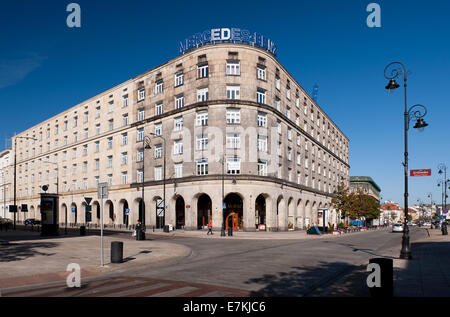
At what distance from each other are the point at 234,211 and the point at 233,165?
6883mm

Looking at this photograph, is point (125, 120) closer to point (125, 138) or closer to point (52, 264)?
point (125, 138)

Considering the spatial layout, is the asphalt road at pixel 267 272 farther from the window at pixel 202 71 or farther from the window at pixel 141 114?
the window at pixel 141 114

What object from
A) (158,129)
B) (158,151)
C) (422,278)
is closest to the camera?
(422,278)

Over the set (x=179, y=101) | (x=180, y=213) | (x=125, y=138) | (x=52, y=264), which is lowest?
(x=180, y=213)

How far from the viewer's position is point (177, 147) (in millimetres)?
51031

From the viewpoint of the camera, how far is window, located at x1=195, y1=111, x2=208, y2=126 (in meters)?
48.0

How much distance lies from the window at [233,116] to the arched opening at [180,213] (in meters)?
13.9

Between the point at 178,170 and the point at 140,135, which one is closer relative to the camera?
the point at 178,170

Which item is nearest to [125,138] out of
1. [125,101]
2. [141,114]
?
[141,114]

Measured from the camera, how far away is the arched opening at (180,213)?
5259 centimetres

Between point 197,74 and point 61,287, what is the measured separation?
4096cm

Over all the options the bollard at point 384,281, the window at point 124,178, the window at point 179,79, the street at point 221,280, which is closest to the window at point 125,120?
the window at point 124,178

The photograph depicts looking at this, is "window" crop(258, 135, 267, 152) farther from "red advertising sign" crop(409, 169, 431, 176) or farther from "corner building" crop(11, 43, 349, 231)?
"red advertising sign" crop(409, 169, 431, 176)

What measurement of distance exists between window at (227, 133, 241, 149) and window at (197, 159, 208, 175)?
3.84m
